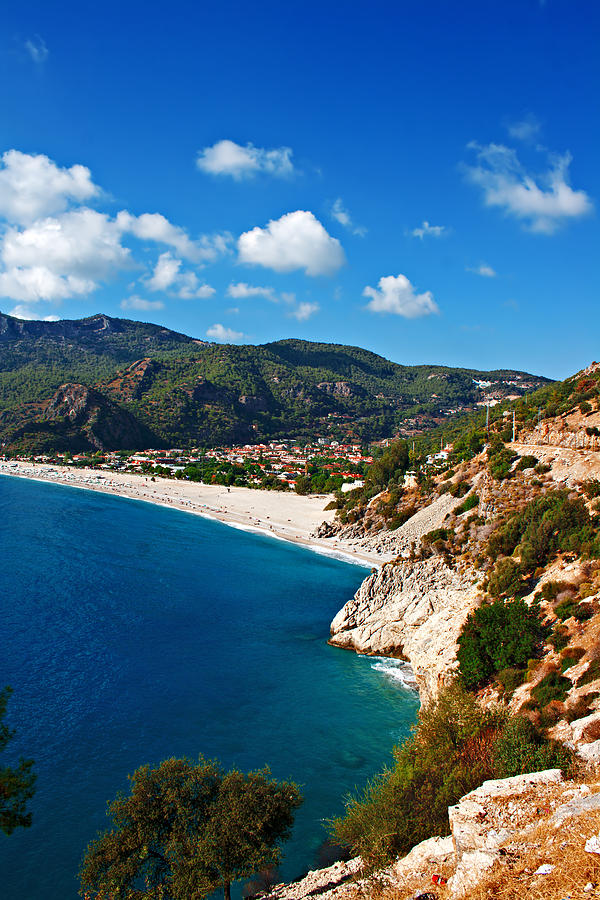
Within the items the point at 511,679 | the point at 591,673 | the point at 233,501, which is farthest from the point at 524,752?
the point at 233,501

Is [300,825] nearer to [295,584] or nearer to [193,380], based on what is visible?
[295,584]

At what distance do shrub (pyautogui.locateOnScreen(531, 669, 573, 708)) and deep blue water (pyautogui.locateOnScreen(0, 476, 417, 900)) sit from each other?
7.17m

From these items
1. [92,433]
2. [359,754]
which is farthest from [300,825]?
[92,433]

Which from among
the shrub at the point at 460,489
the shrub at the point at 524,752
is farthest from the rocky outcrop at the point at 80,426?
the shrub at the point at 524,752

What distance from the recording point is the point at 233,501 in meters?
86.5

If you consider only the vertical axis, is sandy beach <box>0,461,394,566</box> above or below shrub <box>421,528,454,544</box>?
below

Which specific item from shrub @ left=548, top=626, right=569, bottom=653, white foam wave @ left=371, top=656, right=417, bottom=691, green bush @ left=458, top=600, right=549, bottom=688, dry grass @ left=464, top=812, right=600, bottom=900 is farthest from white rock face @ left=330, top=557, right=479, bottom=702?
dry grass @ left=464, top=812, right=600, bottom=900

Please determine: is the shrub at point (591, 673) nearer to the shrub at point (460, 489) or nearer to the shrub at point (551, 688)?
the shrub at point (551, 688)

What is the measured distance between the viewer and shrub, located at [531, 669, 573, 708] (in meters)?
16.3

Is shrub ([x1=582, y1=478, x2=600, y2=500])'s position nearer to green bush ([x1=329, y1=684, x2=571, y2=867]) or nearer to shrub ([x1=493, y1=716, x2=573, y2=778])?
green bush ([x1=329, y1=684, x2=571, y2=867])

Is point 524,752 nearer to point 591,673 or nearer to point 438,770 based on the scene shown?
point 438,770

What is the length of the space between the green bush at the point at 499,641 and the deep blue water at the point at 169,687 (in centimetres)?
441

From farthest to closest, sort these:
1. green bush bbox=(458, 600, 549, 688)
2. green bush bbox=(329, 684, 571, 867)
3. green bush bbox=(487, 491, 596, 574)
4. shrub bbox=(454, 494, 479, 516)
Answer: shrub bbox=(454, 494, 479, 516), green bush bbox=(487, 491, 596, 574), green bush bbox=(458, 600, 549, 688), green bush bbox=(329, 684, 571, 867)

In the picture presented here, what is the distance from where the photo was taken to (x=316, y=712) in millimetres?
24266
